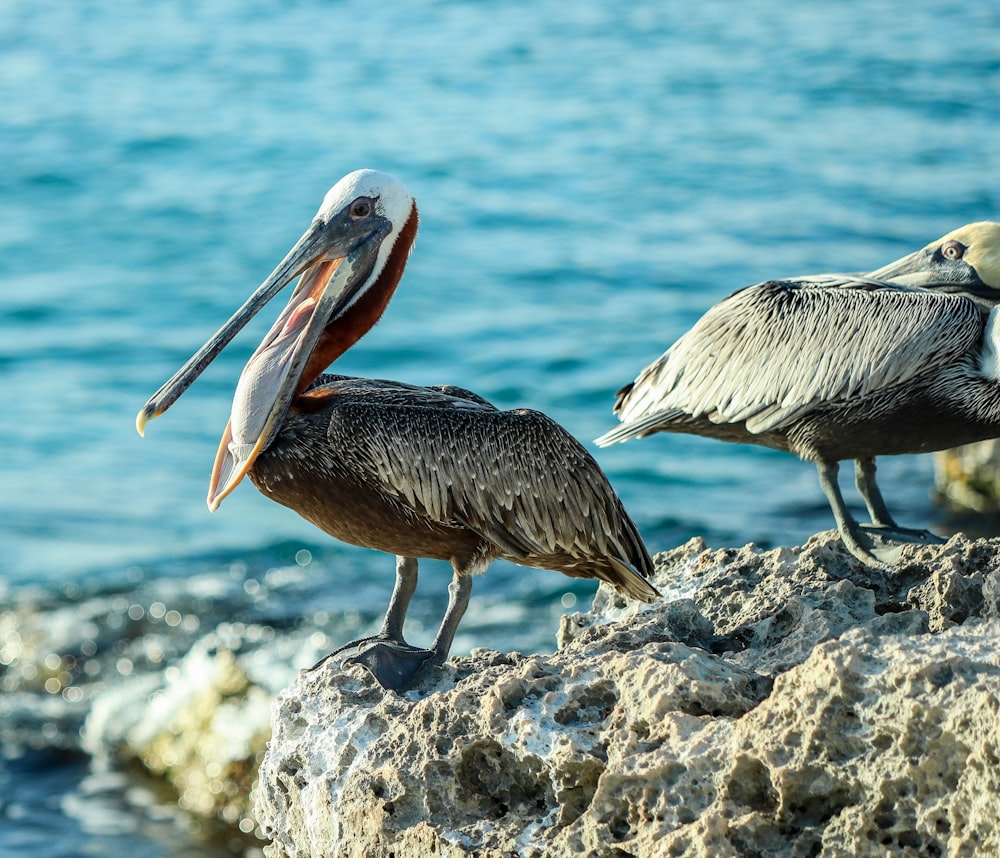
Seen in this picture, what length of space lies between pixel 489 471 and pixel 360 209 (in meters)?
0.89

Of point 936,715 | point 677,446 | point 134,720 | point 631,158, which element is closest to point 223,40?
point 631,158

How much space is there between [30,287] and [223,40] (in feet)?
31.1

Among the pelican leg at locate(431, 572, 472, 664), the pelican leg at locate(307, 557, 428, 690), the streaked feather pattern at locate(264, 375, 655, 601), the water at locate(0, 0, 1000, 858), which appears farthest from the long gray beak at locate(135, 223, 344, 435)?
the water at locate(0, 0, 1000, 858)

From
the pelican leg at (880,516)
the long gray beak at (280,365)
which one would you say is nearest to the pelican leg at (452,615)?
the long gray beak at (280,365)

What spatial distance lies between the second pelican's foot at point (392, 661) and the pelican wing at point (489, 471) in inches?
15.3

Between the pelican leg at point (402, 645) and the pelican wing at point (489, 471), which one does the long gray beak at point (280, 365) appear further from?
the pelican leg at point (402, 645)

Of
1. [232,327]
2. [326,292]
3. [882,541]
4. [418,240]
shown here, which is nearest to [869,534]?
[882,541]

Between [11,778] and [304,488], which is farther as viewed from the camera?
[11,778]

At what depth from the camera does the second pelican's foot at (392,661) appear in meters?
3.89

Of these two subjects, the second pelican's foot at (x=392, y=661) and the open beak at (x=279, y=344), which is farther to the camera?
the open beak at (x=279, y=344)

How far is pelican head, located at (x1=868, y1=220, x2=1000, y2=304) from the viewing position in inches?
201

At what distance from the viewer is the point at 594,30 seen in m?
23.7

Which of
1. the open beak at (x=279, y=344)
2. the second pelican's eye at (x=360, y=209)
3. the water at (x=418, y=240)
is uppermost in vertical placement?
the second pelican's eye at (x=360, y=209)

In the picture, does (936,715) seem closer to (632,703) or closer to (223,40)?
(632,703)
